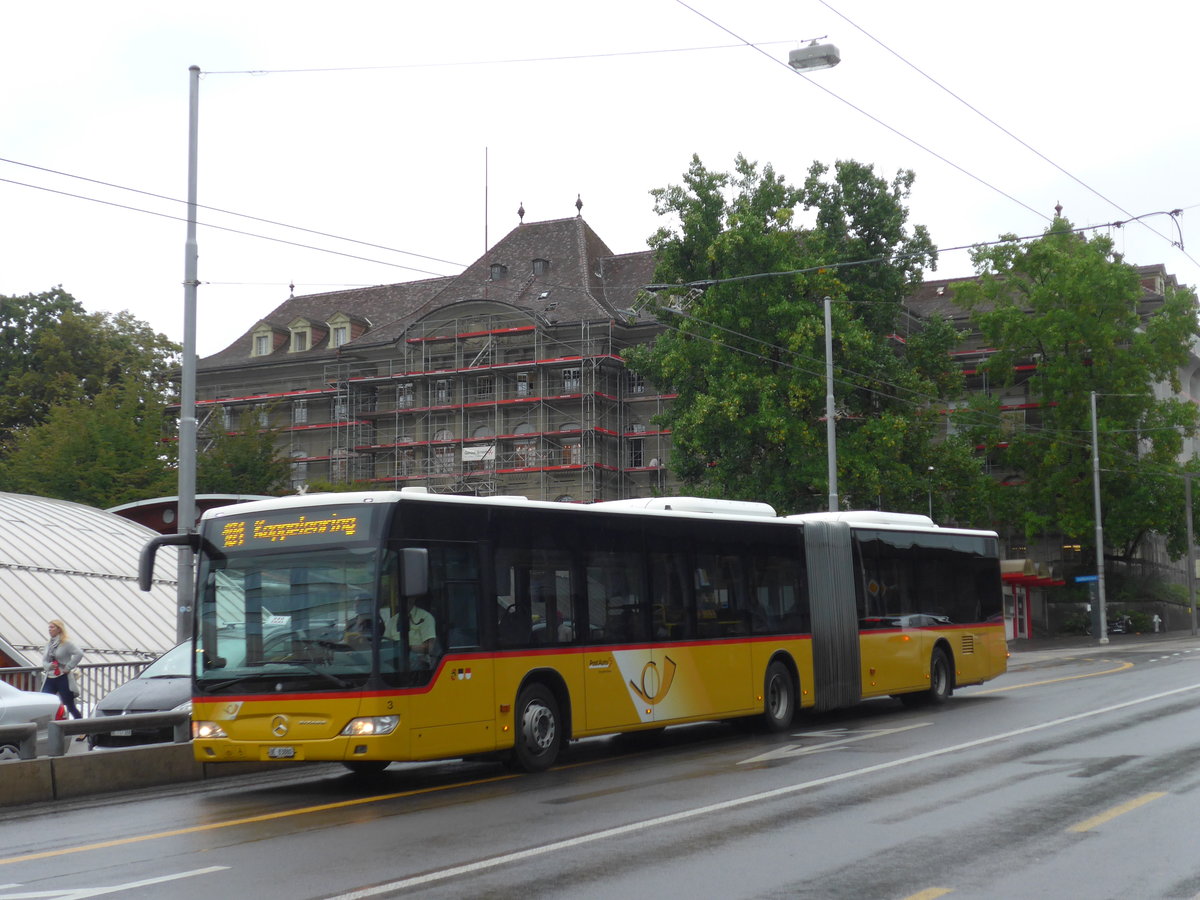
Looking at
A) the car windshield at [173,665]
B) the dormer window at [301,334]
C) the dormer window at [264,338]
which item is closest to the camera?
the car windshield at [173,665]

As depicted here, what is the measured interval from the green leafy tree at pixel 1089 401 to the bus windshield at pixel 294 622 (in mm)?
50198

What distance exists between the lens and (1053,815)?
34.8 feet

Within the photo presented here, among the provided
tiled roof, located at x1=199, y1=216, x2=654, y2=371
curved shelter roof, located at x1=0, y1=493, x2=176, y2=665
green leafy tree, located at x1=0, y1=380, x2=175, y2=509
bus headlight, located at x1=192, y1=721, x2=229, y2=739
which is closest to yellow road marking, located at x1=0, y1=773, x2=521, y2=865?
bus headlight, located at x1=192, y1=721, x2=229, y2=739

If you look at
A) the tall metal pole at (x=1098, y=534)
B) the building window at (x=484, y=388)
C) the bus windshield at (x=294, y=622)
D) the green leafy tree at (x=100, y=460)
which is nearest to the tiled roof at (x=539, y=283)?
the building window at (x=484, y=388)

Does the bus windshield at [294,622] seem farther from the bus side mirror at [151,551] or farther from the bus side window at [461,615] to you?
the bus side window at [461,615]

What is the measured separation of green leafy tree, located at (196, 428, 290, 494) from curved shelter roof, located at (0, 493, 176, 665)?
59.2ft

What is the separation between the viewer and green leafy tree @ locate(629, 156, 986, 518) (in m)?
46.3

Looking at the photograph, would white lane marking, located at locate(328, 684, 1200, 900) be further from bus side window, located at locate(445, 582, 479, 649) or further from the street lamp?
the street lamp

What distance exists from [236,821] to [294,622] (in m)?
2.32

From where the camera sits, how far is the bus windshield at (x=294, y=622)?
Result: 43.4 feet

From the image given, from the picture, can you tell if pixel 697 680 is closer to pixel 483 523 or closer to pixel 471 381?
pixel 483 523

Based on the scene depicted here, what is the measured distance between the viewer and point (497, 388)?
248ft

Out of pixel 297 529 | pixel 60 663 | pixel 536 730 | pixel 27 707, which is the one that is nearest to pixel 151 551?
pixel 297 529

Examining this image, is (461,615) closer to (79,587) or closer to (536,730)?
(536,730)
